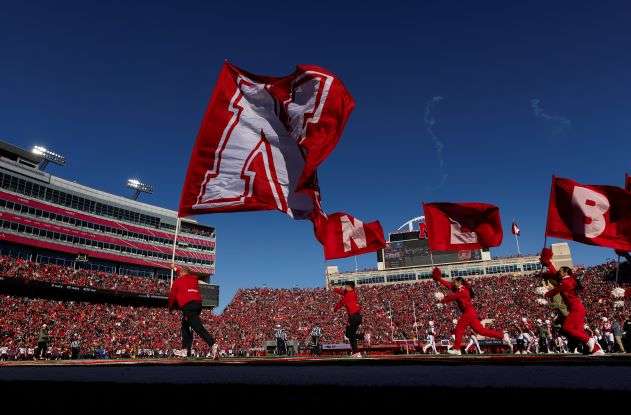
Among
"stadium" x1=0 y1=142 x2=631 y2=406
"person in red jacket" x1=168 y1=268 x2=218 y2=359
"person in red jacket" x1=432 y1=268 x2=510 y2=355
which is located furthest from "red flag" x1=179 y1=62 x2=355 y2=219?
"stadium" x1=0 y1=142 x2=631 y2=406

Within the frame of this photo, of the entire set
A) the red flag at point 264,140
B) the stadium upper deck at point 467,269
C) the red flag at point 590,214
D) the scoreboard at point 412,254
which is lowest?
the red flag at point 590,214

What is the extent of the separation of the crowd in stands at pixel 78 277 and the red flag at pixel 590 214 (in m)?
51.1

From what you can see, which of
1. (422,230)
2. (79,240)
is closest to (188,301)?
(422,230)

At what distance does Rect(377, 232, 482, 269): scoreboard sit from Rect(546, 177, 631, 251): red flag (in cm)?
5804

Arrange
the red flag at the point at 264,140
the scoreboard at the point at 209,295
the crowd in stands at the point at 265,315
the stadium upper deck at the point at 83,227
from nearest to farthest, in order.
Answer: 1. the red flag at the point at 264,140
2. the crowd in stands at the point at 265,315
3. the stadium upper deck at the point at 83,227
4. the scoreboard at the point at 209,295

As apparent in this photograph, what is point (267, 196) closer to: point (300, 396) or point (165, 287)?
point (300, 396)

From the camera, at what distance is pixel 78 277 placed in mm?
53312

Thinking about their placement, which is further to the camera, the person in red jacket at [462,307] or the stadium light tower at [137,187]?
the stadium light tower at [137,187]

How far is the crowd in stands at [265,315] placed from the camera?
41.6 m

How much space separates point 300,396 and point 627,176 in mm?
11249

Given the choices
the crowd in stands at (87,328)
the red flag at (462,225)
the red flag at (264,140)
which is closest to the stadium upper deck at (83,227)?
the crowd in stands at (87,328)

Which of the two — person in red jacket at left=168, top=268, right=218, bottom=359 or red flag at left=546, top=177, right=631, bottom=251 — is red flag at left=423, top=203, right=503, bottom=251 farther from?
person in red jacket at left=168, top=268, right=218, bottom=359

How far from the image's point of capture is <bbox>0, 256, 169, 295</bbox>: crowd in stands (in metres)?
47.1

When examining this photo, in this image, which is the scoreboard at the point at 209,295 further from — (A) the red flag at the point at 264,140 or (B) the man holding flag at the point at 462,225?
(A) the red flag at the point at 264,140
